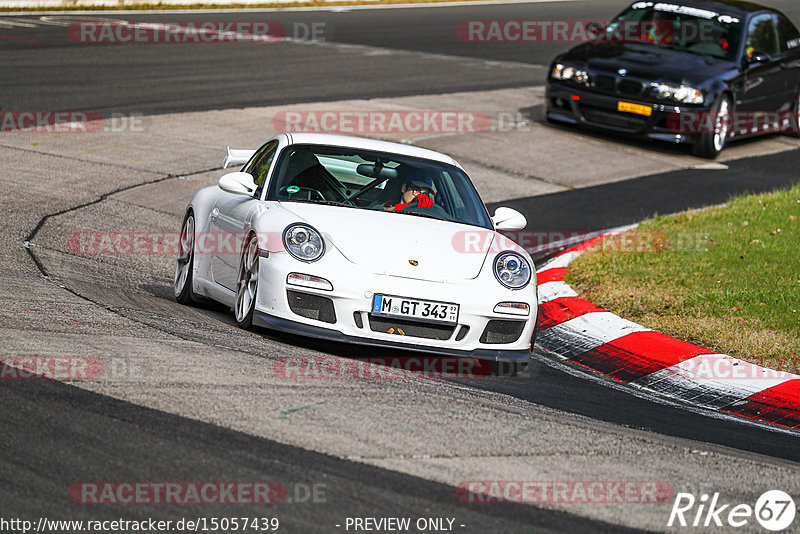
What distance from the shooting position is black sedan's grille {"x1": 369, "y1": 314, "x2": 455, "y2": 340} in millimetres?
6707

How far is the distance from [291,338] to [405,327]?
0.85 meters

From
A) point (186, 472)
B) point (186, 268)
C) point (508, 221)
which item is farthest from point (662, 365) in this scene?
point (186, 472)

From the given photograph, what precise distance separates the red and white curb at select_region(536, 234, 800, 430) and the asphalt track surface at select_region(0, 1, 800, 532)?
Answer: 36cm

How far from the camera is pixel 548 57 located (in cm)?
2531

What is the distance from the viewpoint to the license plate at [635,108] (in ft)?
50.8

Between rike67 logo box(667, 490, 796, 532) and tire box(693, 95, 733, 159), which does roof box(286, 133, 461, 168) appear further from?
tire box(693, 95, 733, 159)

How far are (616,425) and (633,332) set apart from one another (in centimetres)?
234

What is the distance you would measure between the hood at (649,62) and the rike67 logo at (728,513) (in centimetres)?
1127

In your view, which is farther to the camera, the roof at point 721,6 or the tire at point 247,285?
the roof at point 721,6

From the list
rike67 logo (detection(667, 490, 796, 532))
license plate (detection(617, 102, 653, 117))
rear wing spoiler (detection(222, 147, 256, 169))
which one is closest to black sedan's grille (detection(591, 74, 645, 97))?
A: license plate (detection(617, 102, 653, 117))

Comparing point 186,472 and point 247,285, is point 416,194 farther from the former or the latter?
point 186,472

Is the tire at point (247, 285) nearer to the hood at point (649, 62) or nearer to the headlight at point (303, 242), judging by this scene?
the headlight at point (303, 242)

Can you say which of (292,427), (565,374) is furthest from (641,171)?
(292,427)

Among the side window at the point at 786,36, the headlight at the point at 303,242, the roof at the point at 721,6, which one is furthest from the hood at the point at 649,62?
the headlight at the point at 303,242
